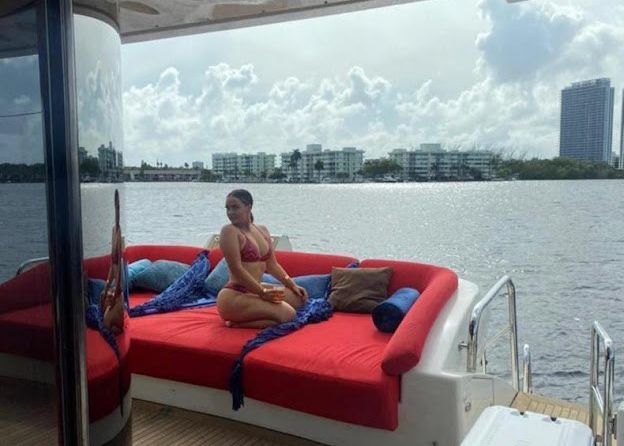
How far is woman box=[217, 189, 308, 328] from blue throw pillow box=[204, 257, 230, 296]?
0.72 m

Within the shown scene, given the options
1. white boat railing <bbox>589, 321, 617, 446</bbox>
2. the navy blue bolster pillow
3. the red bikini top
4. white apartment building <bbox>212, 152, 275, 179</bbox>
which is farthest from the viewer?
white apartment building <bbox>212, 152, 275, 179</bbox>

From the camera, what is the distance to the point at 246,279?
306 centimetres

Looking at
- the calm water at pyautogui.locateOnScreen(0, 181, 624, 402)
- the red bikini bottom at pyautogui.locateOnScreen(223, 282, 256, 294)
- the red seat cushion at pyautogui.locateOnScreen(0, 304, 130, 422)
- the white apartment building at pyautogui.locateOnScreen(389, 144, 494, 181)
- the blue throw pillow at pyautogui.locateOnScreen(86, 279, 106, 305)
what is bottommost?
the calm water at pyautogui.locateOnScreen(0, 181, 624, 402)

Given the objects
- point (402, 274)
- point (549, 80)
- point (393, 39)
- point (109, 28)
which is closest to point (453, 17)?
point (393, 39)

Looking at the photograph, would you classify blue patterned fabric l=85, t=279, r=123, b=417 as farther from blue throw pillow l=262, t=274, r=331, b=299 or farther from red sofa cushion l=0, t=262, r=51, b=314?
blue throw pillow l=262, t=274, r=331, b=299

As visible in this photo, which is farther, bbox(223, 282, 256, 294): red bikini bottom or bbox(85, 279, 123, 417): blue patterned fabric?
bbox(223, 282, 256, 294): red bikini bottom

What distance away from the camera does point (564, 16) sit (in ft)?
78.7

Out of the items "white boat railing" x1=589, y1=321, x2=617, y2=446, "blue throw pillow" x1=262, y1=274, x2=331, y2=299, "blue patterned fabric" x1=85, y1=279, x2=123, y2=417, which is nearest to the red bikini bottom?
"blue throw pillow" x1=262, y1=274, x2=331, y2=299

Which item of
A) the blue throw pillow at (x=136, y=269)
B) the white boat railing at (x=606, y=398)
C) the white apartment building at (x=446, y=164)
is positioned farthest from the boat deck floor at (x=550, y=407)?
the white apartment building at (x=446, y=164)

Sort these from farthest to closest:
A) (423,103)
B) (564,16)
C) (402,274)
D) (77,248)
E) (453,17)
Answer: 1. (423,103)
2. (453,17)
3. (564,16)
4. (402,274)
5. (77,248)

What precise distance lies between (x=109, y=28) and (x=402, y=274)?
2.93 meters

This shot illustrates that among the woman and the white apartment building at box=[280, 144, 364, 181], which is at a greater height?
the white apartment building at box=[280, 144, 364, 181]

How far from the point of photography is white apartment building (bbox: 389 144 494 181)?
21328 mm

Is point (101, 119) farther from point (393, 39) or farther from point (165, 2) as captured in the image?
point (393, 39)
